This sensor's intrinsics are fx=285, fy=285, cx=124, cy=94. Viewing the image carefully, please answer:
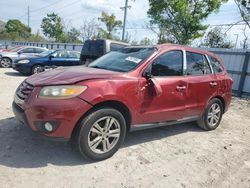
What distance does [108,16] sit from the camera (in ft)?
138

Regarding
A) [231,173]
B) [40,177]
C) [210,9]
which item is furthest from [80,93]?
[210,9]

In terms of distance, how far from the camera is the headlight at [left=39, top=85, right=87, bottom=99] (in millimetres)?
3691

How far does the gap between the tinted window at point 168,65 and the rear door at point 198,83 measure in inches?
8.4

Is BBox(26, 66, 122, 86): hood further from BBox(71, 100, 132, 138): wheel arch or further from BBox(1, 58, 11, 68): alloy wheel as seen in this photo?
BBox(1, 58, 11, 68): alloy wheel

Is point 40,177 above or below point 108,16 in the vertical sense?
below

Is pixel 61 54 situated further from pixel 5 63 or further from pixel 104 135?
pixel 104 135

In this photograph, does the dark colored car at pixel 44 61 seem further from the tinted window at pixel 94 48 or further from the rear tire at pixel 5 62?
the rear tire at pixel 5 62

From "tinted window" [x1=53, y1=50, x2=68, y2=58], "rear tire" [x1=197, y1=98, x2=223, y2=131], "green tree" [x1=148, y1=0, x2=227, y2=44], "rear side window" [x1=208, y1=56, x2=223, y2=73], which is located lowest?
"rear tire" [x1=197, y1=98, x2=223, y2=131]

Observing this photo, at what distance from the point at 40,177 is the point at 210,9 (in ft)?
52.4

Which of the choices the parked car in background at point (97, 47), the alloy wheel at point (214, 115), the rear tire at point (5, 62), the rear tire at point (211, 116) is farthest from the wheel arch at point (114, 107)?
the rear tire at point (5, 62)

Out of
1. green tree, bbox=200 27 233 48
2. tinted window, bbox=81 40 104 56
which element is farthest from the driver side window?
green tree, bbox=200 27 233 48

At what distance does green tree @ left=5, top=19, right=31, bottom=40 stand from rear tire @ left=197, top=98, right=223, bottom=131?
6507cm

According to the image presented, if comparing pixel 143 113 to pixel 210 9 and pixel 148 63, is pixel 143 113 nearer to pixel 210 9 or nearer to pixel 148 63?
pixel 148 63

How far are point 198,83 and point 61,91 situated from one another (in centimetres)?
269
